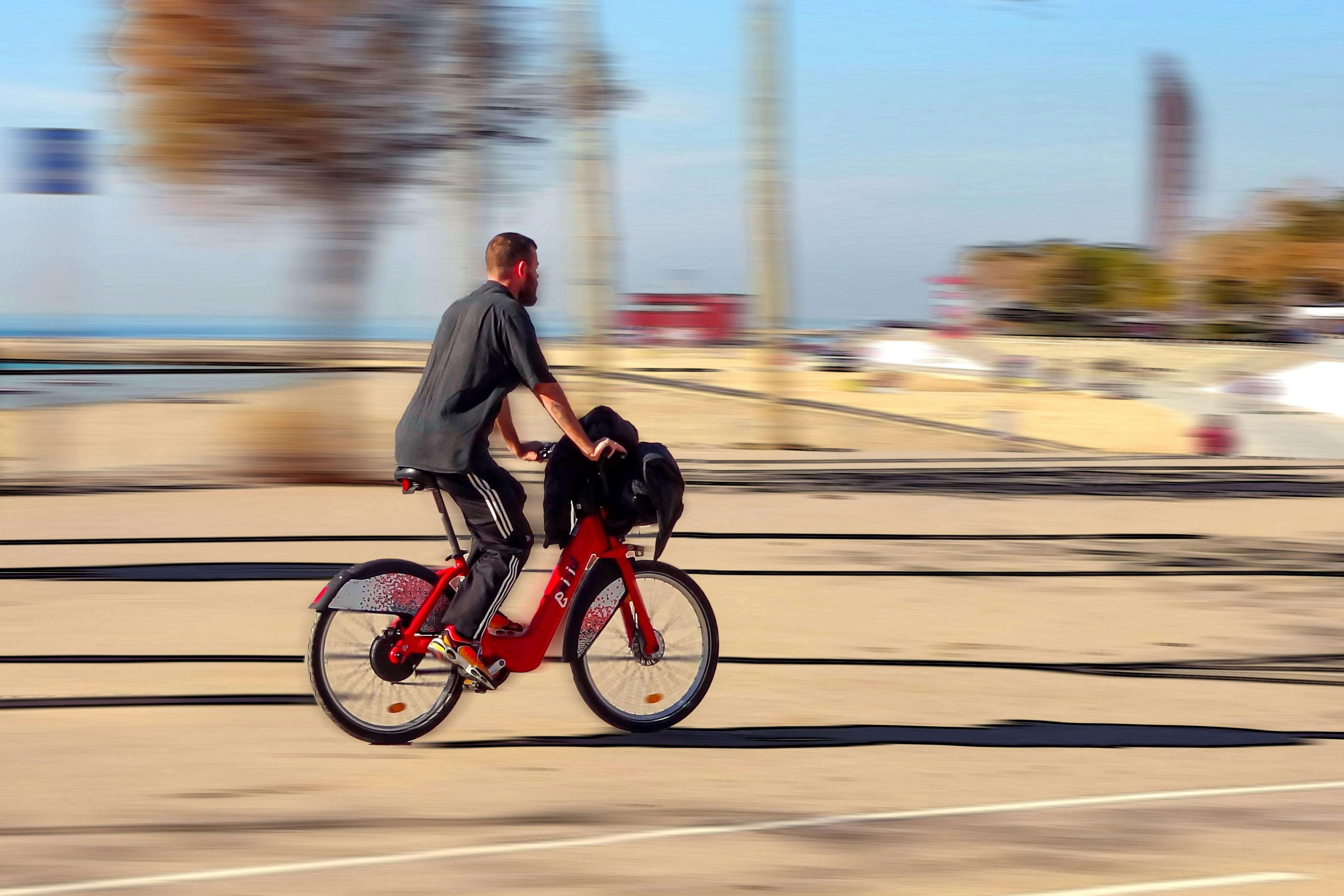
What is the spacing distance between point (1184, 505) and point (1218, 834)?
1051cm

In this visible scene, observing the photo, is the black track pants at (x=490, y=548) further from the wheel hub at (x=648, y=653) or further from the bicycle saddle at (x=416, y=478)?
the wheel hub at (x=648, y=653)

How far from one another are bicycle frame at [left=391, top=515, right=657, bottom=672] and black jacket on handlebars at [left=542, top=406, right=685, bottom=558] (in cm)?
6

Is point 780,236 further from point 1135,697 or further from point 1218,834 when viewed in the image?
point 1218,834

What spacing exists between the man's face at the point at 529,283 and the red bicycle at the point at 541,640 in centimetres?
72

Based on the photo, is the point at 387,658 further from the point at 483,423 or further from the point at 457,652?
the point at 483,423

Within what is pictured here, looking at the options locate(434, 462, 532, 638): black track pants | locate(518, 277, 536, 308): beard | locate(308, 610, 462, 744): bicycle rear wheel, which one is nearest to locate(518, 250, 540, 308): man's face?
locate(518, 277, 536, 308): beard

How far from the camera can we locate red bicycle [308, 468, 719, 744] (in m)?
5.73

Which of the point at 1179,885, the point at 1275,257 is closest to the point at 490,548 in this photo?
the point at 1179,885

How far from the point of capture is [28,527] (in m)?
12.1

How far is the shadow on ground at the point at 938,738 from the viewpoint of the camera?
6051 millimetres

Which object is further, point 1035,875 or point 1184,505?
point 1184,505

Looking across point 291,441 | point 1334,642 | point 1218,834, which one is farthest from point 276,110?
point 1218,834

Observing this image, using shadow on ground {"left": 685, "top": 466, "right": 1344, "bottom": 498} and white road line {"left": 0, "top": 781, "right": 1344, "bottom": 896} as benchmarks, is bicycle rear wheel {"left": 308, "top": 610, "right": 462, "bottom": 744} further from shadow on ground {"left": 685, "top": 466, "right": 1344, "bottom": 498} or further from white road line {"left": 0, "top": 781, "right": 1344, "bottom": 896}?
shadow on ground {"left": 685, "top": 466, "right": 1344, "bottom": 498}

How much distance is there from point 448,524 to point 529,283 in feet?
2.94
